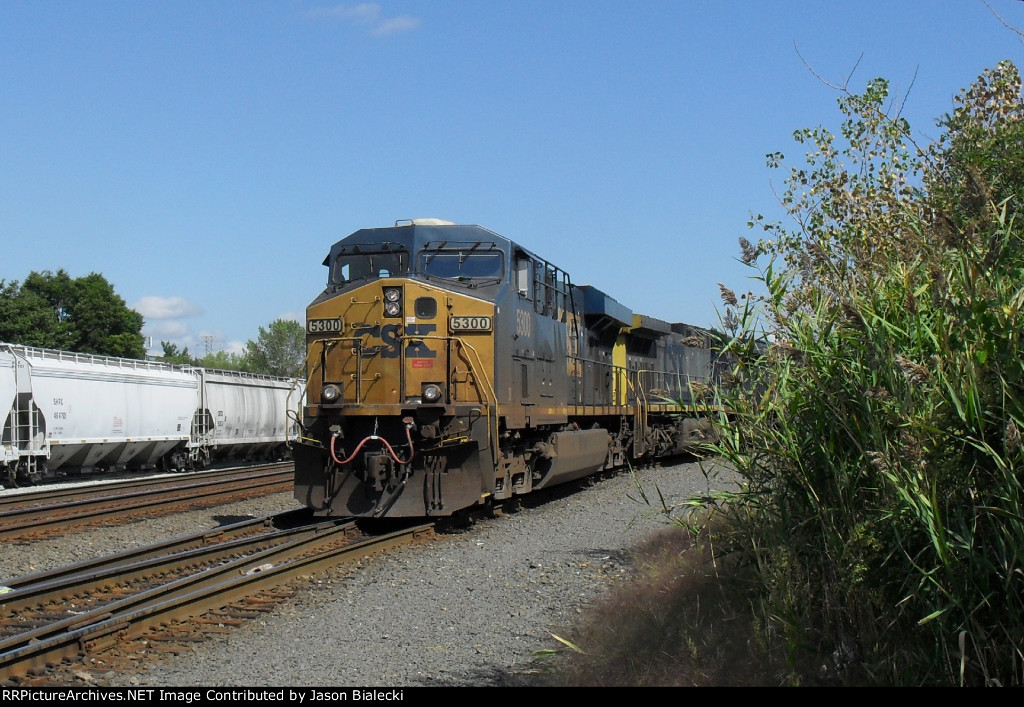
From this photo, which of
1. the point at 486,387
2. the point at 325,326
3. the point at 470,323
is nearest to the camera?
the point at 486,387

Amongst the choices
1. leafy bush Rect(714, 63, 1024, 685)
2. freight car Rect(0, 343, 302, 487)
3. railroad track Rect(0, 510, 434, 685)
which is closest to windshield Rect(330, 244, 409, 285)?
railroad track Rect(0, 510, 434, 685)

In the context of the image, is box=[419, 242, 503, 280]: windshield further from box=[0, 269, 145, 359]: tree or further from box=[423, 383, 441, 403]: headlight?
box=[0, 269, 145, 359]: tree

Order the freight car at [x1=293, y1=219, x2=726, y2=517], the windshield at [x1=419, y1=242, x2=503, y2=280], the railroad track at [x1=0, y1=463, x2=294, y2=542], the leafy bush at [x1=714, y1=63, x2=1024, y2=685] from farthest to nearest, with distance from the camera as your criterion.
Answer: the railroad track at [x1=0, y1=463, x2=294, y2=542], the windshield at [x1=419, y1=242, x2=503, y2=280], the freight car at [x1=293, y1=219, x2=726, y2=517], the leafy bush at [x1=714, y1=63, x2=1024, y2=685]

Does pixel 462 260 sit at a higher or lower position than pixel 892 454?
higher

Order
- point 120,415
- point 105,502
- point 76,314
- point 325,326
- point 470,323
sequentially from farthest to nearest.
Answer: point 76,314 → point 120,415 → point 105,502 → point 325,326 → point 470,323

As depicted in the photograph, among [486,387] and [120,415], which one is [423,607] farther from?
[120,415]

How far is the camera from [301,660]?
19.1ft

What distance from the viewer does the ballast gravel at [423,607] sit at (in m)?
5.55

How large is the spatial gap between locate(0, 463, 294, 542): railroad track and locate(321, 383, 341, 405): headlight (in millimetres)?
3816

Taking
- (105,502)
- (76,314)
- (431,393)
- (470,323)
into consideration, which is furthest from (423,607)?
→ (76,314)

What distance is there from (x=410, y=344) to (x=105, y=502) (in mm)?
7034

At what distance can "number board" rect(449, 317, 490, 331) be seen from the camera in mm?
11109

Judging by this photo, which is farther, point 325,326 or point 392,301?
point 325,326

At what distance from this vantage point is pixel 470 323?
438 inches
